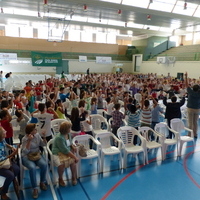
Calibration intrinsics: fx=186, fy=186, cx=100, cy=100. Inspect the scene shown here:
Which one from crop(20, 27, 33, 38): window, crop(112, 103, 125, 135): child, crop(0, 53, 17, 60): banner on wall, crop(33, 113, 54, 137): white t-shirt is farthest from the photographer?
crop(20, 27, 33, 38): window

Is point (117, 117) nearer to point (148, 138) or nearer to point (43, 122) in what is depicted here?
point (148, 138)

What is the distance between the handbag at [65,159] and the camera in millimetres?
3410

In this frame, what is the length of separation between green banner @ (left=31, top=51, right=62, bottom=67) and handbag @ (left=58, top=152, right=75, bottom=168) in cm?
1251

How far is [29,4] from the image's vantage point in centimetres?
1170

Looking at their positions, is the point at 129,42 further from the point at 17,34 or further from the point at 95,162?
the point at 95,162

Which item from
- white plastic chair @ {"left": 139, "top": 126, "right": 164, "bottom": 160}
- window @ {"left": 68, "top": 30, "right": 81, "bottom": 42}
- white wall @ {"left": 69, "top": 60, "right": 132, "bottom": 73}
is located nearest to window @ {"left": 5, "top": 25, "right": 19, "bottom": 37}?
window @ {"left": 68, "top": 30, "right": 81, "bottom": 42}

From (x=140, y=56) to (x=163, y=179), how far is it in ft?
72.9

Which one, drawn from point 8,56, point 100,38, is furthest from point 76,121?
point 100,38

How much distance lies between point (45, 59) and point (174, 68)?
1349cm

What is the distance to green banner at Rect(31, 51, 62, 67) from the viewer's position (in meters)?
14.5

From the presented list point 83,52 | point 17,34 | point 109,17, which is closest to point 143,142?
point 109,17

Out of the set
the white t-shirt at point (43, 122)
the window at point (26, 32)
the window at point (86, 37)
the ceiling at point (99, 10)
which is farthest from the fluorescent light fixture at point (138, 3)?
the window at point (26, 32)

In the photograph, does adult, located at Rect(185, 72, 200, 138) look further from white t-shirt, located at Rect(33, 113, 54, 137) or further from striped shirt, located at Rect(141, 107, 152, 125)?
white t-shirt, located at Rect(33, 113, 54, 137)

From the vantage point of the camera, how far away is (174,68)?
2012 centimetres
